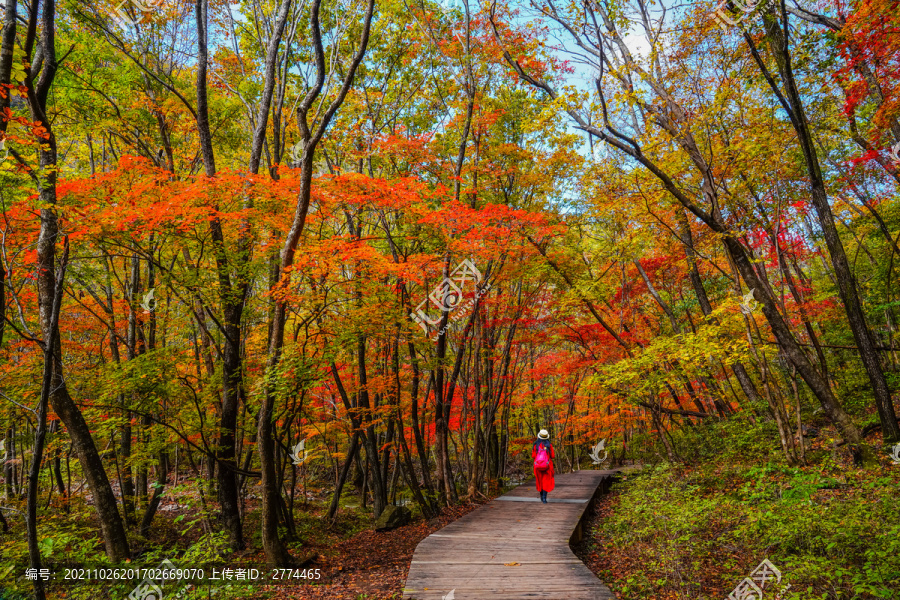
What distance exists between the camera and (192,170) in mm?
10727

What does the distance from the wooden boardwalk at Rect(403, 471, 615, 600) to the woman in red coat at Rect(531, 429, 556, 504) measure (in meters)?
0.36

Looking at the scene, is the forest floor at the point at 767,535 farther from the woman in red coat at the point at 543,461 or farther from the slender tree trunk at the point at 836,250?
the woman in red coat at the point at 543,461

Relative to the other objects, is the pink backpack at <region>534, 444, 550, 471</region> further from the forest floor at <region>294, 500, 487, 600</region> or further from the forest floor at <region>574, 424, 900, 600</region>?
the forest floor at <region>294, 500, 487, 600</region>

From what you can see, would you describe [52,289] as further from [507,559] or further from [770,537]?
[770,537]

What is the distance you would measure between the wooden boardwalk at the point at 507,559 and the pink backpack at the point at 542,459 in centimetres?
72

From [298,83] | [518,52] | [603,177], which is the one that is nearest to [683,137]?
[603,177]

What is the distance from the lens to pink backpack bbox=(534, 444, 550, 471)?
8.12m

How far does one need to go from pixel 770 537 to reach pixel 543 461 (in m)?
3.84

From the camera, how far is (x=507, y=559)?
202 inches

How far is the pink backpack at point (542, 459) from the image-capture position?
8.12m

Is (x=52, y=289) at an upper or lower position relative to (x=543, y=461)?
upper

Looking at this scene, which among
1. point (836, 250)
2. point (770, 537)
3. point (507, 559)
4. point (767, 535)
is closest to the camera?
point (770, 537)

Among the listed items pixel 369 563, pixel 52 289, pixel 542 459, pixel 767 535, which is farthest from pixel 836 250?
pixel 52 289

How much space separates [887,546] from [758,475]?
3.47 m
